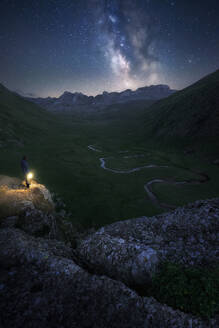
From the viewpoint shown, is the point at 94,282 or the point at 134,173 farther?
the point at 134,173

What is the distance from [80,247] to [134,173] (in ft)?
235

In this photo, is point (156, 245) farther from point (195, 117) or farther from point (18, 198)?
point (195, 117)

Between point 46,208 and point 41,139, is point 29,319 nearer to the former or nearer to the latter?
point 46,208

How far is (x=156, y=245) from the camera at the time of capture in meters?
13.6

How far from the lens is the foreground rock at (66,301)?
7785 millimetres

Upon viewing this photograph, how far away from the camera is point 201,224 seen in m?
14.5

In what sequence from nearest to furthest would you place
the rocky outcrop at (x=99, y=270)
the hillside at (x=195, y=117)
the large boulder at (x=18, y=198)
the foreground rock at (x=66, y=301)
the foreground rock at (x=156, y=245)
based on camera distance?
the foreground rock at (x=66, y=301) < the rocky outcrop at (x=99, y=270) < the foreground rock at (x=156, y=245) < the large boulder at (x=18, y=198) < the hillside at (x=195, y=117)

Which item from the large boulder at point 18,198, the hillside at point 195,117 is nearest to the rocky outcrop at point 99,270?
the large boulder at point 18,198

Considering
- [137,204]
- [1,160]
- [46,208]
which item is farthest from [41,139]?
[46,208]

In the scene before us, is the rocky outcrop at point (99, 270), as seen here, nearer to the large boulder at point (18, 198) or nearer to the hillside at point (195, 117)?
the large boulder at point (18, 198)

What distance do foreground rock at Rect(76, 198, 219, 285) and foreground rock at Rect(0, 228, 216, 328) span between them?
2.16 metres

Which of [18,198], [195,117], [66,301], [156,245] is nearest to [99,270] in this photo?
[66,301]

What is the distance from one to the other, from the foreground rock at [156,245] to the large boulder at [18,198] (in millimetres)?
9559

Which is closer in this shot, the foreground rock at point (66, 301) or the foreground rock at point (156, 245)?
the foreground rock at point (66, 301)
